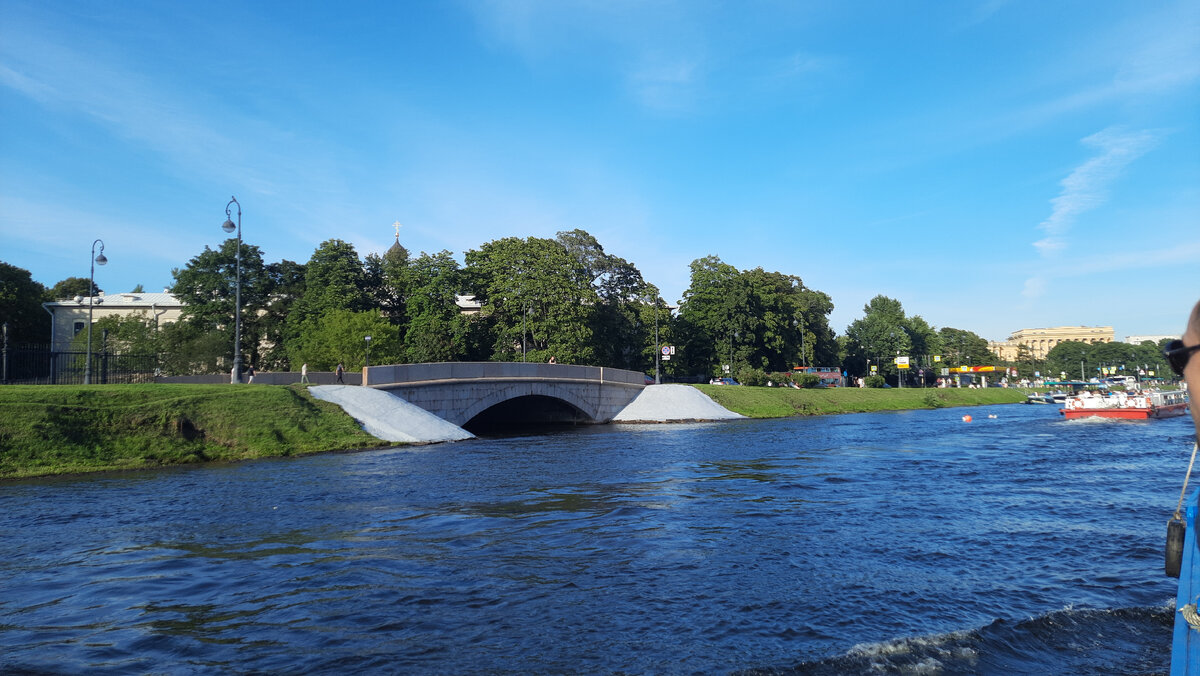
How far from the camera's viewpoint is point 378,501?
14922mm

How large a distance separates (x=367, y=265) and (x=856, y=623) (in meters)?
64.6

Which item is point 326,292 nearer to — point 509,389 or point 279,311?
point 279,311

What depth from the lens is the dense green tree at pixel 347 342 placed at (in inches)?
1973

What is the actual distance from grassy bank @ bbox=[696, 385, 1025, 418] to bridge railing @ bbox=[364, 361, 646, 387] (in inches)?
468

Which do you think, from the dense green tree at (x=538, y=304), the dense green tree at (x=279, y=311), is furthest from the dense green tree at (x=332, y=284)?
the dense green tree at (x=538, y=304)

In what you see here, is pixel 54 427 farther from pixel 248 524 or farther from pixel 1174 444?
pixel 1174 444

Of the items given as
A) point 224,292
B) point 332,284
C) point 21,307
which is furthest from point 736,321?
point 21,307

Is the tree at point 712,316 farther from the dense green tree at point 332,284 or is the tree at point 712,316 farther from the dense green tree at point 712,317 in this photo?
the dense green tree at point 332,284

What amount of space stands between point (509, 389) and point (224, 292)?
36832 mm

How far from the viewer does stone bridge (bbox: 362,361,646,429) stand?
109ft

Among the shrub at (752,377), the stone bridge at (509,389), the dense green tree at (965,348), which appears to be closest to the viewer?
the stone bridge at (509,389)

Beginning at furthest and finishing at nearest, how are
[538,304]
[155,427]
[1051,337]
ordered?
[1051,337] < [538,304] < [155,427]

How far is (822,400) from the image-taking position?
6009 cm

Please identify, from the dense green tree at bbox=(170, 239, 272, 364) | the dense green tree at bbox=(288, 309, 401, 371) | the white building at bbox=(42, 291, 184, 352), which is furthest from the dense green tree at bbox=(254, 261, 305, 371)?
the white building at bbox=(42, 291, 184, 352)
